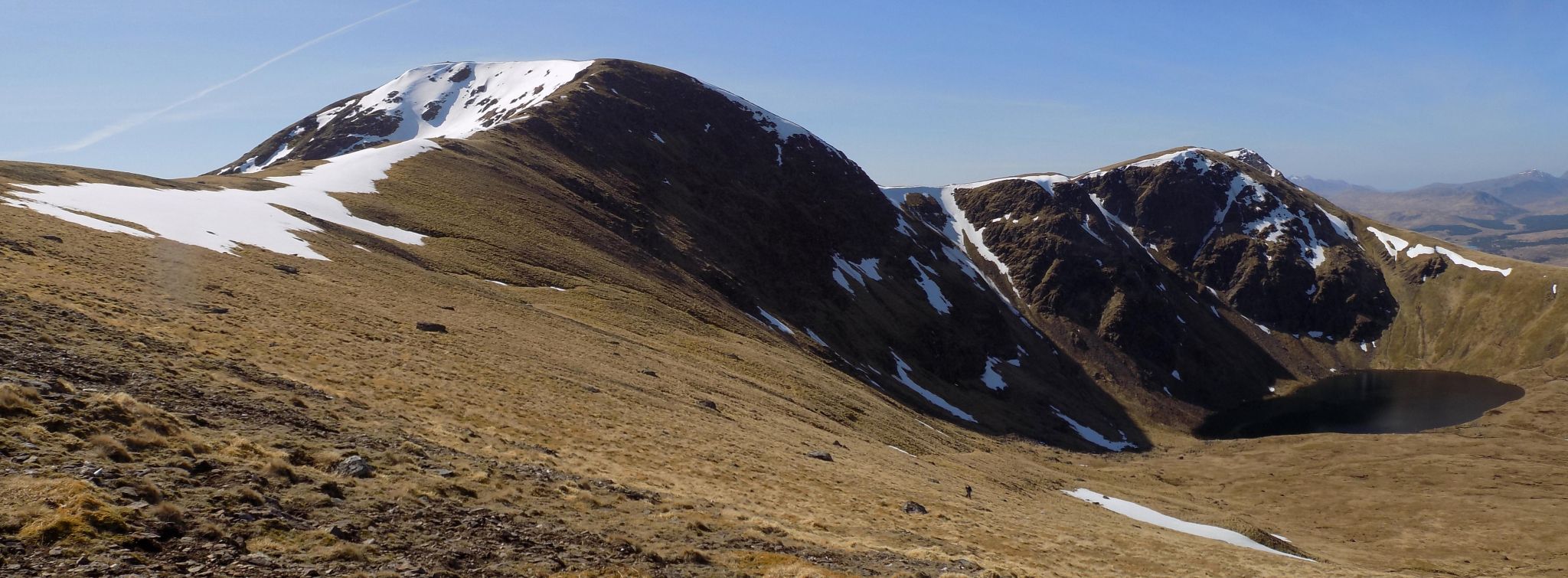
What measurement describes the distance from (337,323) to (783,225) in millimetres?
88949

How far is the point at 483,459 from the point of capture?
18.7m

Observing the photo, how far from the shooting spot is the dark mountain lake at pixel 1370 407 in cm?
11369

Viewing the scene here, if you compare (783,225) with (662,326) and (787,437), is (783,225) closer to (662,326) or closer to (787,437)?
(662,326)

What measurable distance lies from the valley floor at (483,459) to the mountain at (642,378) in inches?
5.5

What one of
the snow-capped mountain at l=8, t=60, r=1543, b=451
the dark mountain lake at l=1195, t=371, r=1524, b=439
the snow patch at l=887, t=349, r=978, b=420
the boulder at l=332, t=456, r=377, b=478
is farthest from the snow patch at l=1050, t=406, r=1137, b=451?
the boulder at l=332, t=456, r=377, b=478

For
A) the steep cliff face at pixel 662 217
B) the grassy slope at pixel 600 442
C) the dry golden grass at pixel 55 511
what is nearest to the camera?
the dry golden grass at pixel 55 511

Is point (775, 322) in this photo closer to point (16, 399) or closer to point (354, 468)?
point (354, 468)

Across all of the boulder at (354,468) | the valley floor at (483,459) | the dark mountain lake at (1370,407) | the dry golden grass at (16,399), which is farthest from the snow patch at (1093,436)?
the dry golden grass at (16,399)

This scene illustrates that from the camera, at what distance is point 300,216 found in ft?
168

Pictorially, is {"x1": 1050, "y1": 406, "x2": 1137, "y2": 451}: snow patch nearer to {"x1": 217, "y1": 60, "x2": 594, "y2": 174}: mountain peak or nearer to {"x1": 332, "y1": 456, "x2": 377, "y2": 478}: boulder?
{"x1": 332, "y1": 456, "x2": 377, "y2": 478}: boulder

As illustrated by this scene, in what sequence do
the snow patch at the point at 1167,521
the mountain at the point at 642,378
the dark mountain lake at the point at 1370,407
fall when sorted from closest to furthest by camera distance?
1. the mountain at the point at 642,378
2. the snow patch at the point at 1167,521
3. the dark mountain lake at the point at 1370,407

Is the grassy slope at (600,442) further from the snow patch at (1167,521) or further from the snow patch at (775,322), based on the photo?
the snow patch at (775,322)

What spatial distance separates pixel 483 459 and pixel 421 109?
6415 inches

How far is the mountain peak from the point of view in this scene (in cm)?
14188
